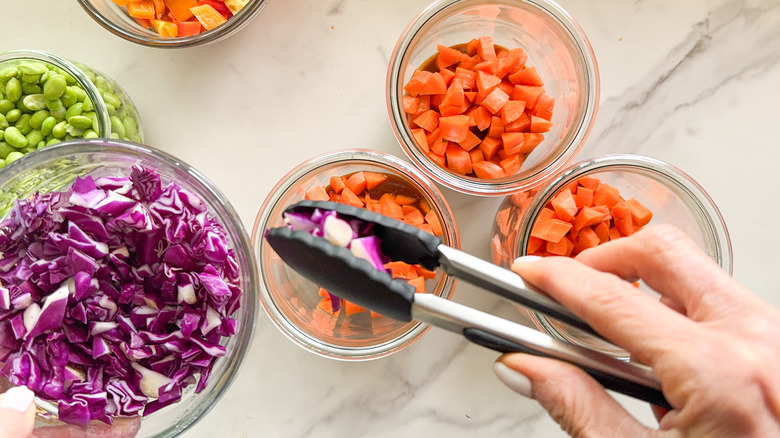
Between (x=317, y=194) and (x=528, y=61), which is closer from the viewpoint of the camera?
(x=317, y=194)

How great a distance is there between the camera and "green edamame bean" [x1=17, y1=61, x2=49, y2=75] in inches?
48.9

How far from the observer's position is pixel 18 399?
3.11 ft

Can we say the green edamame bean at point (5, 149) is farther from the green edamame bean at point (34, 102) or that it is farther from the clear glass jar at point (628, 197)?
the clear glass jar at point (628, 197)

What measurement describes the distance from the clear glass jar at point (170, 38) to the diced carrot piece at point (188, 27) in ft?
0.11

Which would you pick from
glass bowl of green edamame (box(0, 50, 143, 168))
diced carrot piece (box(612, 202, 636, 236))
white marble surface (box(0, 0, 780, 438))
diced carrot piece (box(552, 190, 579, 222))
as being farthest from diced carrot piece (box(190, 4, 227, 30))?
diced carrot piece (box(612, 202, 636, 236))

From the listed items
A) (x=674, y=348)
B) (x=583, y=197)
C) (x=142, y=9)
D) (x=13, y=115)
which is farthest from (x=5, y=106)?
(x=674, y=348)

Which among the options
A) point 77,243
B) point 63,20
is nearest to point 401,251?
point 77,243

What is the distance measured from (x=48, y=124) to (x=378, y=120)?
68 cm

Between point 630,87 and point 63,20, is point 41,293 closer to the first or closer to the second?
point 63,20

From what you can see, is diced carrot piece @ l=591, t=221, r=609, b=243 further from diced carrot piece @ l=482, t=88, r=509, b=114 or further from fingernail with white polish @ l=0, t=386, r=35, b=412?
fingernail with white polish @ l=0, t=386, r=35, b=412

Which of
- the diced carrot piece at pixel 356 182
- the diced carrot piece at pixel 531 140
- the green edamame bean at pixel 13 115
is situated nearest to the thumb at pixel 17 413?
the green edamame bean at pixel 13 115

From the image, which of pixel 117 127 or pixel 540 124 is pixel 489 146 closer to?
pixel 540 124

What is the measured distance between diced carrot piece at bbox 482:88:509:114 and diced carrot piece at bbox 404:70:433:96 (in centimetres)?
13

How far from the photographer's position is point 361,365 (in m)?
1.41
